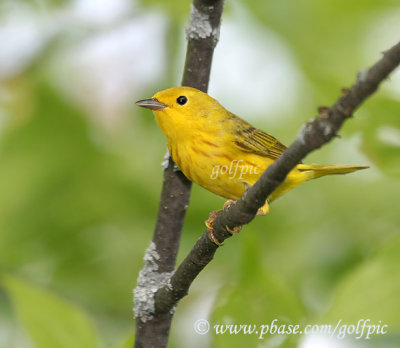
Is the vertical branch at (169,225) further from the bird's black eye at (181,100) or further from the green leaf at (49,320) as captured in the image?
the bird's black eye at (181,100)

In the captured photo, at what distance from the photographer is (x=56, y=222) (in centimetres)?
203

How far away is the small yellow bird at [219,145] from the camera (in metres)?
1.86

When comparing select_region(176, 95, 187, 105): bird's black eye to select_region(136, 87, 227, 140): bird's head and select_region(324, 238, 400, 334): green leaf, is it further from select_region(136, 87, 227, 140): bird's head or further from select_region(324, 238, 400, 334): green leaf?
select_region(324, 238, 400, 334): green leaf

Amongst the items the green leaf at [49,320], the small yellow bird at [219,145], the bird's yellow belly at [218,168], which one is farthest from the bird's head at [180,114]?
the green leaf at [49,320]

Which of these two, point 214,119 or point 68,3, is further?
point 68,3

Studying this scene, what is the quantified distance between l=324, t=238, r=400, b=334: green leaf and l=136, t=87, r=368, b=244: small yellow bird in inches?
19.7

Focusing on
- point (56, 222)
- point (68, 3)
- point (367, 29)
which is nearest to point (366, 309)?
point (56, 222)

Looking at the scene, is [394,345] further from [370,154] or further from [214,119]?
[214,119]

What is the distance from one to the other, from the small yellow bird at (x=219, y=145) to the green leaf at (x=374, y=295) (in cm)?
50

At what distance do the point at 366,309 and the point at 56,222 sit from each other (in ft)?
3.63

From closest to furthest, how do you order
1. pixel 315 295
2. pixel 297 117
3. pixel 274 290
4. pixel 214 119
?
pixel 274 290 < pixel 315 295 < pixel 214 119 < pixel 297 117

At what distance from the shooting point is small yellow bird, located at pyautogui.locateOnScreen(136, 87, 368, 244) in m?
1.86

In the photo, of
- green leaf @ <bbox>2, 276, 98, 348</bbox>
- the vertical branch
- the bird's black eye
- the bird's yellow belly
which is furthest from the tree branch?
the bird's black eye

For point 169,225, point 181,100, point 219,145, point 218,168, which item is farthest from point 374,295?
point 181,100
